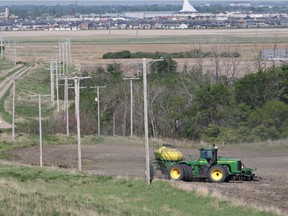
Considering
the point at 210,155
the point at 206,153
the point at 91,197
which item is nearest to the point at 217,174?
the point at 210,155

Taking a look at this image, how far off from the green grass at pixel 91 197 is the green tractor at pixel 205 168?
1.48 meters

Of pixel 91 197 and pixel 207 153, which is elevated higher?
pixel 207 153

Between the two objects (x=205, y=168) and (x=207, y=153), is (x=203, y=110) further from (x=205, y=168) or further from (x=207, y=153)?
(x=207, y=153)

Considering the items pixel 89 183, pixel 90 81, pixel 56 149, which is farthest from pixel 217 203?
pixel 90 81

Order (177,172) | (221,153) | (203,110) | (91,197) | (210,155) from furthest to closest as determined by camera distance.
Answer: (203,110)
(221,153)
(177,172)
(210,155)
(91,197)

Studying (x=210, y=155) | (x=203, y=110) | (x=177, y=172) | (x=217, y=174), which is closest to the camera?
(x=210, y=155)

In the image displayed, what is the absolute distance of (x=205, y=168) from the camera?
34.4 m

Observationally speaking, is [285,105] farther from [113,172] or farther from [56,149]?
[113,172]

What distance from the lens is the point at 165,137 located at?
195 feet

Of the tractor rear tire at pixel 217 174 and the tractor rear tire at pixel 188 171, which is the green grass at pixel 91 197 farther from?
the tractor rear tire at pixel 217 174

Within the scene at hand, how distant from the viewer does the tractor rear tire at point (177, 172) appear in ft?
113

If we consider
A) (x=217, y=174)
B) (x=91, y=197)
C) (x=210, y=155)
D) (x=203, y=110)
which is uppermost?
(x=210, y=155)

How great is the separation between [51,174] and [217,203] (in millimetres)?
9183

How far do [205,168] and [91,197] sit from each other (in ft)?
19.7
